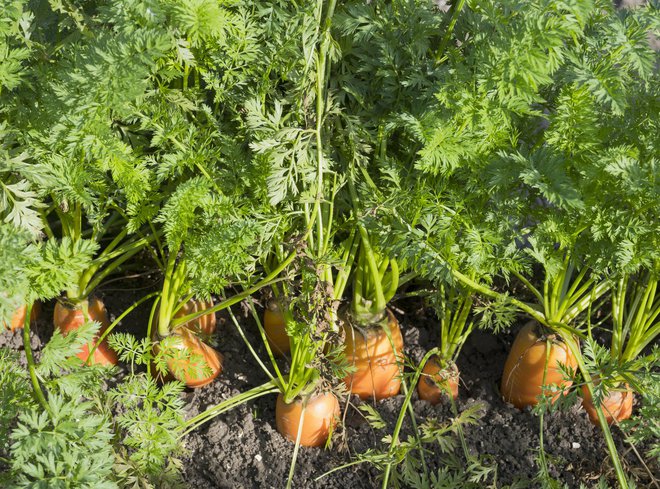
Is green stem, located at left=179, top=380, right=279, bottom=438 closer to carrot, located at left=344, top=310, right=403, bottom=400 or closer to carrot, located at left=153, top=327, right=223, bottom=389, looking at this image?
carrot, located at left=153, top=327, right=223, bottom=389

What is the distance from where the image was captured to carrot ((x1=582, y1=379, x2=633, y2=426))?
5.84 feet

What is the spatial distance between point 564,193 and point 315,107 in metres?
0.51

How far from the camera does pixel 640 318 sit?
1756 mm

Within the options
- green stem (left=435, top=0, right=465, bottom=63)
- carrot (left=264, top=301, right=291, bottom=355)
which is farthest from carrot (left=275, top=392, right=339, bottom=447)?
green stem (left=435, top=0, right=465, bottom=63)

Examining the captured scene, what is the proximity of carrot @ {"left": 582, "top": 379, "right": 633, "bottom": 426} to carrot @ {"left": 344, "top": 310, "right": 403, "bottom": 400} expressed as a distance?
43cm

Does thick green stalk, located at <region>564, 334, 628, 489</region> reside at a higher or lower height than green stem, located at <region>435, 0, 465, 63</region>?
lower

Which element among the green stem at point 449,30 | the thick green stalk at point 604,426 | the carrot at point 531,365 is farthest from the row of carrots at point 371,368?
the green stem at point 449,30

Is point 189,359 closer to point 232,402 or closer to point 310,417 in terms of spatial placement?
point 232,402

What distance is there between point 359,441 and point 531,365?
1.40ft

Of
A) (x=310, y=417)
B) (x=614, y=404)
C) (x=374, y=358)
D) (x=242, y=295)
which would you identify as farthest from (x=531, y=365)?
(x=242, y=295)

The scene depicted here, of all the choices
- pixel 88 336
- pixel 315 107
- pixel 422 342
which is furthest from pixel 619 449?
pixel 88 336

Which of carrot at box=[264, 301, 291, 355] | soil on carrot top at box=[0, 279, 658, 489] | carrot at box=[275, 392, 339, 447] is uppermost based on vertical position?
carrot at box=[264, 301, 291, 355]

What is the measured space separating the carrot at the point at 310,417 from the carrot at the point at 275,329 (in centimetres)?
19

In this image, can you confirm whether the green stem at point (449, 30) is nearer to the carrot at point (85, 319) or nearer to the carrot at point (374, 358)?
the carrot at point (374, 358)
